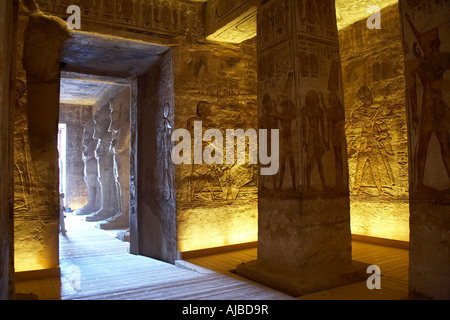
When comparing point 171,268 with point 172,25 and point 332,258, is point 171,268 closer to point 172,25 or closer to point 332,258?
point 332,258

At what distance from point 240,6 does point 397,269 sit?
4094 mm

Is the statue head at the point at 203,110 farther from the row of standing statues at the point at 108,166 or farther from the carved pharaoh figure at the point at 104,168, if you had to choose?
the carved pharaoh figure at the point at 104,168

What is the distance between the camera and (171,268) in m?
5.36

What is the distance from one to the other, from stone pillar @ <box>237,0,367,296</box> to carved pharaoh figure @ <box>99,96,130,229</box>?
6.29 metres

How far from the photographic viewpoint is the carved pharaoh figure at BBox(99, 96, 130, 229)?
9.89 meters

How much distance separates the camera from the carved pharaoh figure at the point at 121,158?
9.89 m

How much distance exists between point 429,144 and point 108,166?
32.7ft

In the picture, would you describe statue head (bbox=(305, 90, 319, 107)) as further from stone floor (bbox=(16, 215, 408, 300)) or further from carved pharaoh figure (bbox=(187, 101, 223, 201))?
carved pharaoh figure (bbox=(187, 101, 223, 201))

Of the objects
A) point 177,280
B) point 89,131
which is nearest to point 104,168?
point 89,131

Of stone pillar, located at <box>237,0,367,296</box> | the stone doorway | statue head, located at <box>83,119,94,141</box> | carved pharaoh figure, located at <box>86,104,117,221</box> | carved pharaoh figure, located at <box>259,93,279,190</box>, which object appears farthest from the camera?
statue head, located at <box>83,119,94,141</box>

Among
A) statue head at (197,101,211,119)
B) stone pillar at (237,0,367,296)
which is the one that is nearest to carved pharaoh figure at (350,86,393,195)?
stone pillar at (237,0,367,296)

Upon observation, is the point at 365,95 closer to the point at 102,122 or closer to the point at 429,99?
the point at 429,99

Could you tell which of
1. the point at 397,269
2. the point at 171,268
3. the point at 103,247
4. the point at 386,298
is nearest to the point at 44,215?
the point at 171,268

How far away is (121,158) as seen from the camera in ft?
33.2
